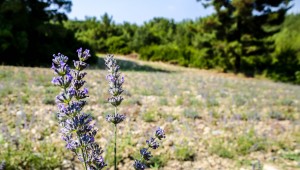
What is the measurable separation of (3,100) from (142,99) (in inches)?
137

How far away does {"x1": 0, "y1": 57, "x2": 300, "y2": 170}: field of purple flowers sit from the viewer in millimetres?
5000

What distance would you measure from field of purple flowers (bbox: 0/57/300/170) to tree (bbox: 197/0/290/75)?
14.5 meters

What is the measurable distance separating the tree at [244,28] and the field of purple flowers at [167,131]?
14.5 metres

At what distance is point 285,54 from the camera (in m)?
26.3

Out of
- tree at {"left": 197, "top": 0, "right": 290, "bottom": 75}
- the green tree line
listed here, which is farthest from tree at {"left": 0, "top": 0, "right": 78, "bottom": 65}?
tree at {"left": 197, "top": 0, "right": 290, "bottom": 75}

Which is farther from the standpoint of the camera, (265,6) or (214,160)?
(265,6)

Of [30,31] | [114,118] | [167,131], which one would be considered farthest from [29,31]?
[114,118]

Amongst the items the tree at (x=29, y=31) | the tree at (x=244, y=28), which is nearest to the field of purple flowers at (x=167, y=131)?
the tree at (x=29, y=31)

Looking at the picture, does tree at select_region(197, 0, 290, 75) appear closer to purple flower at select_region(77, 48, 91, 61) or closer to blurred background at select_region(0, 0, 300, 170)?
blurred background at select_region(0, 0, 300, 170)

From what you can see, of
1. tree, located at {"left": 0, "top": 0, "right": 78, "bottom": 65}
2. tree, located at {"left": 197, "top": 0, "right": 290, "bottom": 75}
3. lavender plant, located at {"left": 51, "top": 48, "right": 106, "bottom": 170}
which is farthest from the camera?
tree, located at {"left": 197, "top": 0, "right": 290, "bottom": 75}

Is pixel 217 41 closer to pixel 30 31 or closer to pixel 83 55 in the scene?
pixel 30 31

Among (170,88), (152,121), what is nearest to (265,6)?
(170,88)

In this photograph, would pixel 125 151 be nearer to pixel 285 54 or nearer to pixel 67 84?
pixel 67 84

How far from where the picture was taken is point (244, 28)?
81.4 ft
